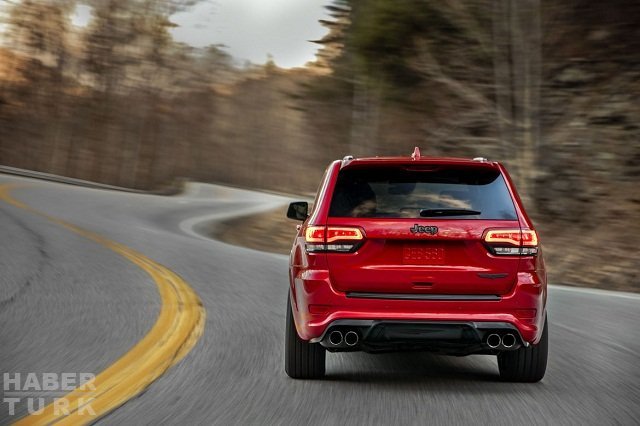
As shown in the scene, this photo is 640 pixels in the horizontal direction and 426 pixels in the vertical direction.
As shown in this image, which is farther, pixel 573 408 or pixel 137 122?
pixel 137 122

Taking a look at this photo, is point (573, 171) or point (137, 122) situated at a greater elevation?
point (137, 122)

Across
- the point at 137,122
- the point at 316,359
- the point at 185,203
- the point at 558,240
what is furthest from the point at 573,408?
the point at 137,122

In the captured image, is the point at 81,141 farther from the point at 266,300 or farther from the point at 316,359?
the point at 316,359

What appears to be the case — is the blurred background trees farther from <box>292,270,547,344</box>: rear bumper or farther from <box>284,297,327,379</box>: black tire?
<box>284,297,327,379</box>: black tire

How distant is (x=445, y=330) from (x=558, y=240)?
41.8ft

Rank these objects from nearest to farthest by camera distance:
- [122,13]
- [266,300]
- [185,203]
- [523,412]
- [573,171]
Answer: [523,412]
[266,300]
[573,171]
[185,203]
[122,13]

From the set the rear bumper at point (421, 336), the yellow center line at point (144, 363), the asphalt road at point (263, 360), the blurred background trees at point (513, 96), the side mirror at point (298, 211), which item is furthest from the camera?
the blurred background trees at point (513, 96)

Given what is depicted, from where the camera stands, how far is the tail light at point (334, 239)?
5.71 meters

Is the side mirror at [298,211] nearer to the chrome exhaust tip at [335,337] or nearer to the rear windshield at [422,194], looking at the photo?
the rear windshield at [422,194]

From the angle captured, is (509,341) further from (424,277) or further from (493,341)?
(424,277)

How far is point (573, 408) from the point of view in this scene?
17.3ft

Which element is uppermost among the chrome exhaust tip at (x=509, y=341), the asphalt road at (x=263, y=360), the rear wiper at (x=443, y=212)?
the rear wiper at (x=443, y=212)
